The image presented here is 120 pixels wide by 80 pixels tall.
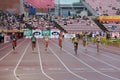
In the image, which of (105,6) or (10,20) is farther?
(105,6)

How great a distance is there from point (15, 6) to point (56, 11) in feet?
116

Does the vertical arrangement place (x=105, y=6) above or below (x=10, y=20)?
above

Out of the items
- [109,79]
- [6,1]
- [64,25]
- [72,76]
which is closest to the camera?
[109,79]

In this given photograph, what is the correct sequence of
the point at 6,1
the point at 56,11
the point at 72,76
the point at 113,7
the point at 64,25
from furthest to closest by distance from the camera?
the point at 56,11 → the point at 113,7 → the point at 64,25 → the point at 6,1 → the point at 72,76

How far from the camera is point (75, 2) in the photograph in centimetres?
13262

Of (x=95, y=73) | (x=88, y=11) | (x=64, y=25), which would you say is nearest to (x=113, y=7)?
(x=88, y=11)

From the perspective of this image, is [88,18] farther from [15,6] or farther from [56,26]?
[15,6]

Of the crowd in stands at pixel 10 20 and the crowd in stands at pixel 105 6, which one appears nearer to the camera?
the crowd in stands at pixel 10 20

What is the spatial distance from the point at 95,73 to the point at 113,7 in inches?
3811

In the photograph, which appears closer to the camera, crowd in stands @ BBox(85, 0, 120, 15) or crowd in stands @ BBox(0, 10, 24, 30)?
crowd in stands @ BBox(0, 10, 24, 30)

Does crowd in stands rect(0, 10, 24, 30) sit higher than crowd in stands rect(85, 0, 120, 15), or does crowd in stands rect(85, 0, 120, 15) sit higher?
crowd in stands rect(85, 0, 120, 15)

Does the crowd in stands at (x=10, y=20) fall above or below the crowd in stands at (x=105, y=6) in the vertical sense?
below

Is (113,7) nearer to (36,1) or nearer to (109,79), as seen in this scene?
(36,1)

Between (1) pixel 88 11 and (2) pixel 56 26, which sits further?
(1) pixel 88 11
